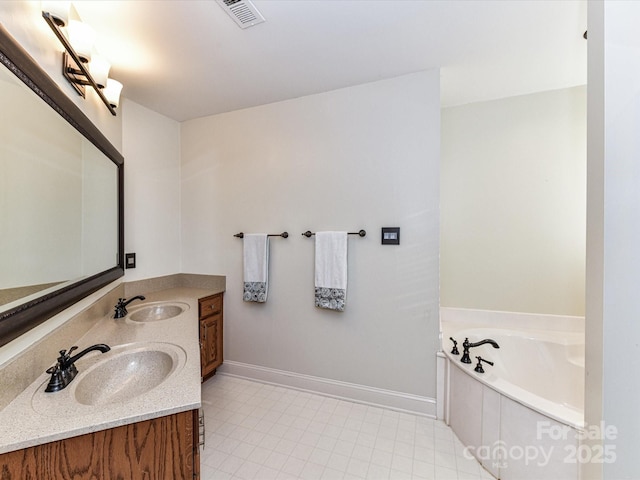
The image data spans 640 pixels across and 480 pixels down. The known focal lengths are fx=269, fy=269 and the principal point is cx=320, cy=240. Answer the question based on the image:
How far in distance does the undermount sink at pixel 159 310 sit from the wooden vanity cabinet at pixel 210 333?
0.58 feet

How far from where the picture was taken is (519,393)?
4.64 feet

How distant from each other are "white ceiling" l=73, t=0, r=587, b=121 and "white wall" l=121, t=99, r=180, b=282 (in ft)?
0.89

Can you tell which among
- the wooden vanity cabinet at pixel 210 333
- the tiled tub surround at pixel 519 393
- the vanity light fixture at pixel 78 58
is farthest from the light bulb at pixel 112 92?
the tiled tub surround at pixel 519 393

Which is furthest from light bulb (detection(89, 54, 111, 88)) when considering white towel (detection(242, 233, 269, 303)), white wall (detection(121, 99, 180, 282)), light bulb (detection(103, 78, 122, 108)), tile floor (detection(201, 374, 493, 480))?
tile floor (detection(201, 374, 493, 480))

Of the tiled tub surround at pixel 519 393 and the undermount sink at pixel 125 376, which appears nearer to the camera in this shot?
the undermount sink at pixel 125 376

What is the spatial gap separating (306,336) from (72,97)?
83.1 inches

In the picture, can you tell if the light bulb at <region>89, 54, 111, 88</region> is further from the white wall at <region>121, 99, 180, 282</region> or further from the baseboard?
the baseboard

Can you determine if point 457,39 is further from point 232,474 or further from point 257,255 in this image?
point 232,474

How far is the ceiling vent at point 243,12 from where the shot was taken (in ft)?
4.28

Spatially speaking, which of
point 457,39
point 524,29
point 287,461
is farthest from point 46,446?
point 524,29

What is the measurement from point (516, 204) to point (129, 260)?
3220 millimetres

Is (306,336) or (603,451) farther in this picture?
(306,336)

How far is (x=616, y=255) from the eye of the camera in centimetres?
94

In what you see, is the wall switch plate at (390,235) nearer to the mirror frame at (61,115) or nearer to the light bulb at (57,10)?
the mirror frame at (61,115)
